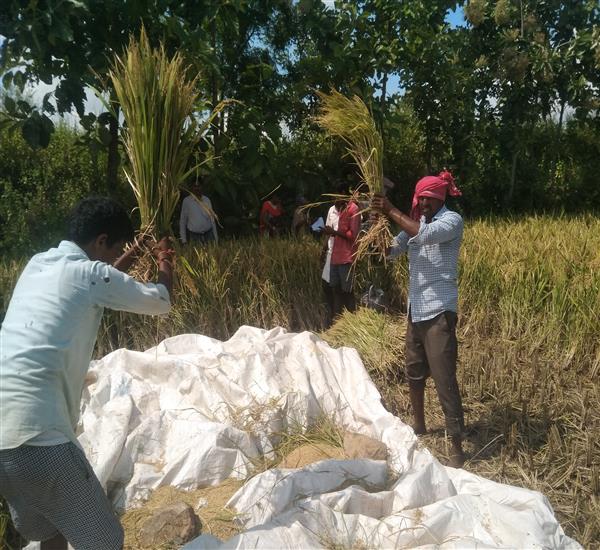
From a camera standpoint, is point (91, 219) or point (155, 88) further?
point (155, 88)

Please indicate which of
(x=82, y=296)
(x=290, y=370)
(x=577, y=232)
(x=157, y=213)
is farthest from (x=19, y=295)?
(x=577, y=232)

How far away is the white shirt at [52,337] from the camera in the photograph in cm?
161

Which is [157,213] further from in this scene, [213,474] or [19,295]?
[213,474]

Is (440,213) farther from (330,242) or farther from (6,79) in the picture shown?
(6,79)

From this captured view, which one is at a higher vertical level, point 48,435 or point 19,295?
point 19,295

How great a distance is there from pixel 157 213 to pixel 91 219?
2.59 ft

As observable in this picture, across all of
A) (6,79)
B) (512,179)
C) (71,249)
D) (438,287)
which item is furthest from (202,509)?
(512,179)

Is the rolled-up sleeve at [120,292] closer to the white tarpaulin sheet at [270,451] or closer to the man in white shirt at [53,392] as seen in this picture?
the man in white shirt at [53,392]

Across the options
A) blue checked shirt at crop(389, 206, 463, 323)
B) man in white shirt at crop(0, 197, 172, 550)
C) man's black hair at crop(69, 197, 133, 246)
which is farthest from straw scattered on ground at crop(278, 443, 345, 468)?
man's black hair at crop(69, 197, 133, 246)

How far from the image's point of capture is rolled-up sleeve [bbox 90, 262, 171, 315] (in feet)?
5.63

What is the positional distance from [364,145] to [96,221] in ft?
5.99

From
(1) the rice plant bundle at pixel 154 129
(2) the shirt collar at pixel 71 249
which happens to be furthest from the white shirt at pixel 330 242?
(2) the shirt collar at pixel 71 249

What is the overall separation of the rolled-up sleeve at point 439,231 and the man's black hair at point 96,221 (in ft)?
4.68

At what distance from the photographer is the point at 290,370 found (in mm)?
3416
